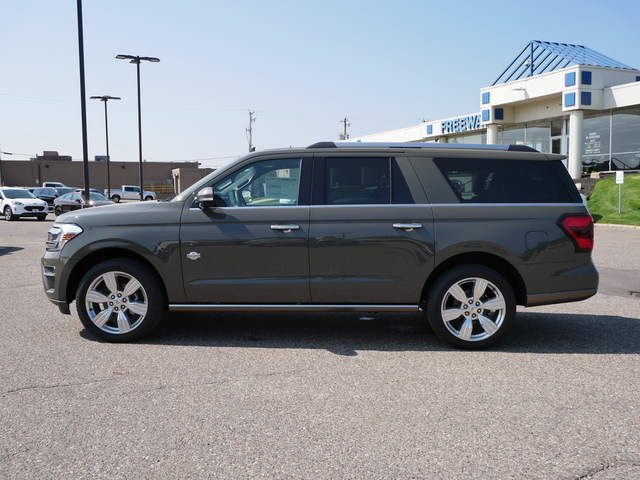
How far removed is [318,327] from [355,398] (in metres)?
2.43

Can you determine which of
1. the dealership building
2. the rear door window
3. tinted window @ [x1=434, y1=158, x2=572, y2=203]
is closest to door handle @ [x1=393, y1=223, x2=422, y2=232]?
the rear door window

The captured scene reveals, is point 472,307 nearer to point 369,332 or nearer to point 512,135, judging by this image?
point 369,332

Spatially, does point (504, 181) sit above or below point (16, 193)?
below

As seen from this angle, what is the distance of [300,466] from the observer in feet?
11.1

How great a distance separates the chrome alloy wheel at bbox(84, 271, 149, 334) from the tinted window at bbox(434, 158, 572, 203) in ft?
10.5

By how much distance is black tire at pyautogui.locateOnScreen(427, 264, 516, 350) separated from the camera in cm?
585

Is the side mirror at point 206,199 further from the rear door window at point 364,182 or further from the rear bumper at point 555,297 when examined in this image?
the rear bumper at point 555,297

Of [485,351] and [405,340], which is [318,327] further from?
[485,351]

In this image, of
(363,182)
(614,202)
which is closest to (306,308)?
(363,182)

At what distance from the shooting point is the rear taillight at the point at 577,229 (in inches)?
234

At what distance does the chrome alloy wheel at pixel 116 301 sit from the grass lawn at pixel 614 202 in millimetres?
20421

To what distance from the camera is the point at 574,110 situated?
31141 millimetres

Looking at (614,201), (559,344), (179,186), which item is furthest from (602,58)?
(179,186)

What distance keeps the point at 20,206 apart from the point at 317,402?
29.9 metres
